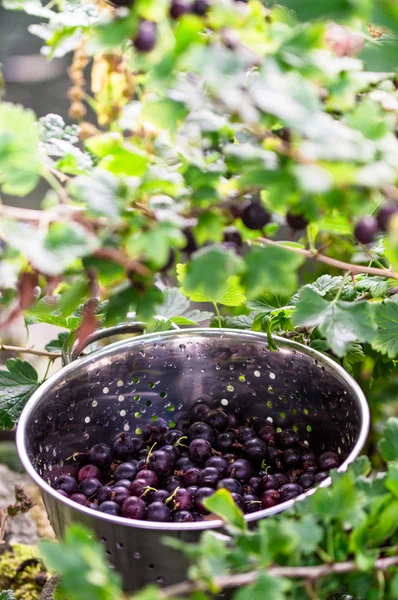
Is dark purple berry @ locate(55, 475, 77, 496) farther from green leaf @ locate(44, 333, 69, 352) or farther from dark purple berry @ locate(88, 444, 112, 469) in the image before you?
green leaf @ locate(44, 333, 69, 352)

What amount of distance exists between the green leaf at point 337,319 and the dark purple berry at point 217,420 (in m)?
0.29

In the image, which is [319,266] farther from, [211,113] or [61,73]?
[61,73]

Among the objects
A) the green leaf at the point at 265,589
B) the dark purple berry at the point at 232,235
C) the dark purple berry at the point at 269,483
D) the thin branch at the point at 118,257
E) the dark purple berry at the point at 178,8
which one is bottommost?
the dark purple berry at the point at 269,483

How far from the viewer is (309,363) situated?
832mm

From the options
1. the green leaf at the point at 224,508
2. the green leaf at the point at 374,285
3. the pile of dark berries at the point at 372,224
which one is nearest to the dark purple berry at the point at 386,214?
the pile of dark berries at the point at 372,224

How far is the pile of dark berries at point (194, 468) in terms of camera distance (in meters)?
0.74

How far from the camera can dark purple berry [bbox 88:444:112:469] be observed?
85cm

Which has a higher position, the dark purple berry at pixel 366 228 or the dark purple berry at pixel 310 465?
the dark purple berry at pixel 366 228

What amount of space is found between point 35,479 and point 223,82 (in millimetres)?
413

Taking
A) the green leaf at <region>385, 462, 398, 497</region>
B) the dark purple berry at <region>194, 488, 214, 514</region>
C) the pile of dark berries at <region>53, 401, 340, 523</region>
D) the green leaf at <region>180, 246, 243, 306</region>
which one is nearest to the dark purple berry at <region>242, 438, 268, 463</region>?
the pile of dark berries at <region>53, 401, 340, 523</region>

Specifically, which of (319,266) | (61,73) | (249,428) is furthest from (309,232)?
(61,73)

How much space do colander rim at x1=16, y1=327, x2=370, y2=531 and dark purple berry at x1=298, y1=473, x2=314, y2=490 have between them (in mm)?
88

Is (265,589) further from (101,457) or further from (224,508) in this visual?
(101,457)

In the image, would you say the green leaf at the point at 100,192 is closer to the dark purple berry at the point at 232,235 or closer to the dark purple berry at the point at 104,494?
the dark purple berry at the point at 232,235
